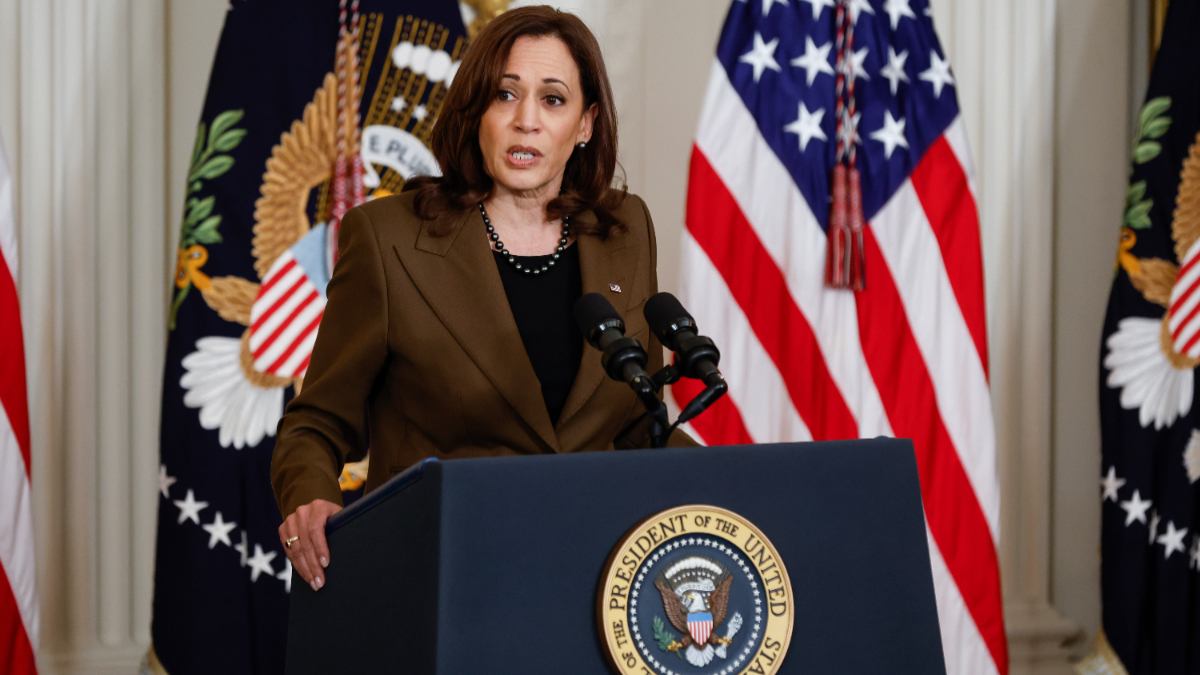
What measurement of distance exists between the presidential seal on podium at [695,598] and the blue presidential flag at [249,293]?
1.81 metres

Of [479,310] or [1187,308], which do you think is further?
[1187,308]

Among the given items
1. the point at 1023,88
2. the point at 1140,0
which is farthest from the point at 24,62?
the point at 1140,0

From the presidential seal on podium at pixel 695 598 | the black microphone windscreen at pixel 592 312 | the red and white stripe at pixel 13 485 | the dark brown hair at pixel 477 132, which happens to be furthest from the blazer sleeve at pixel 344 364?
the red and white stripe at pixel 13 485

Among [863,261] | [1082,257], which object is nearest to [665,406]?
[863,261]

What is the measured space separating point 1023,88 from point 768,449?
9.78ft

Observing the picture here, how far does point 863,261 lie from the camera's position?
284 cm

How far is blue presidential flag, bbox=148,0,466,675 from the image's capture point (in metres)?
2.51

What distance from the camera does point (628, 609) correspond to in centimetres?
92

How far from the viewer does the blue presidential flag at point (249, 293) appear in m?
2.51

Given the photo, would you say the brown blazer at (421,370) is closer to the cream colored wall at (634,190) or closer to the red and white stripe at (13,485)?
the red and white stripe at (13,485)

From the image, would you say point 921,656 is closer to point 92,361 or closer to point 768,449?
point 768,449

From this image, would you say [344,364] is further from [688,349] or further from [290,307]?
→ [290,307]

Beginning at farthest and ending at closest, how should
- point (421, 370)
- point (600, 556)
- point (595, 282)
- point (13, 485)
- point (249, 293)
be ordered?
point (249, 293)
point (13, 485)
point (595, 282)
point (421, 370)
point (600, 556)

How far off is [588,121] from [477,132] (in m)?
0.18
